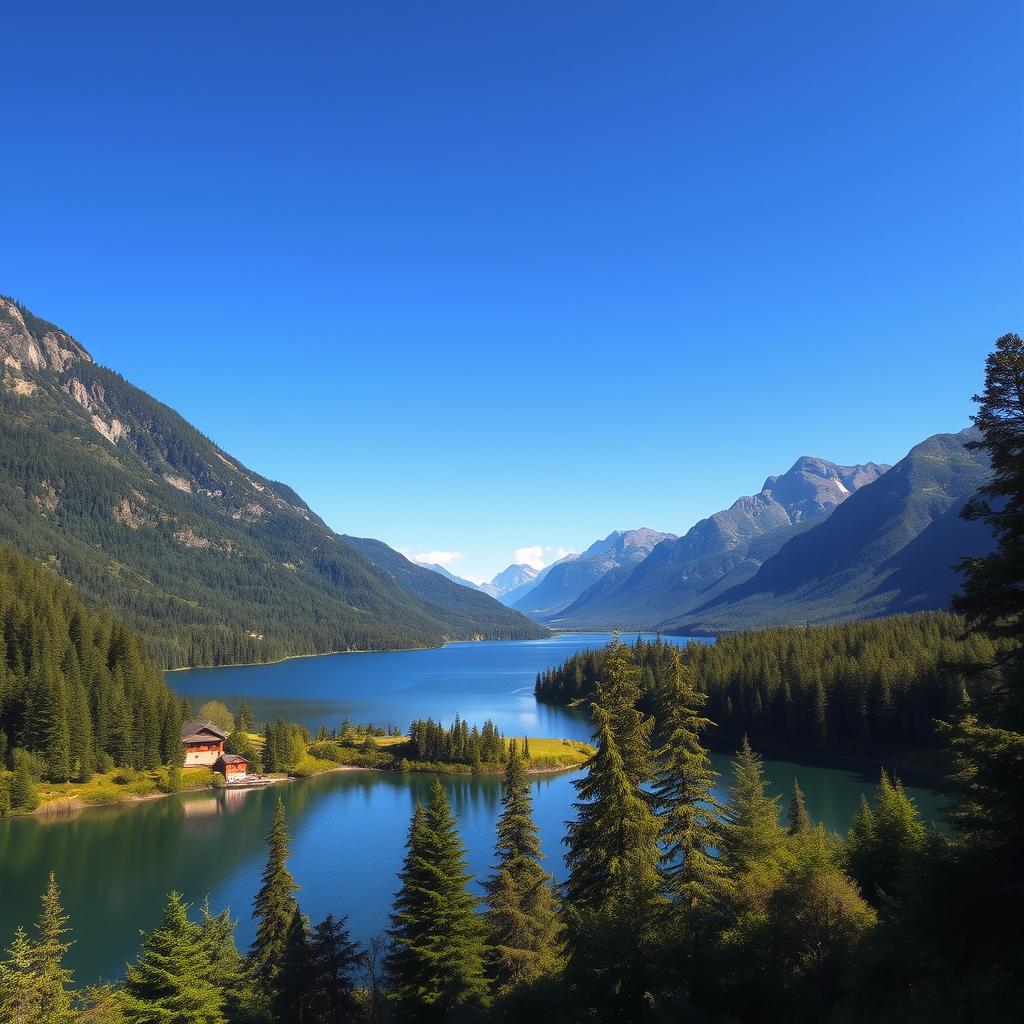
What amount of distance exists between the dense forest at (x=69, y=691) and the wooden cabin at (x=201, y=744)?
2.59 m

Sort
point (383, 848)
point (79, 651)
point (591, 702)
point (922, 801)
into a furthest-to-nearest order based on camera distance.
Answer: point (79, 651) < point (922, 801) < point (383, 848) < point (591, 702)

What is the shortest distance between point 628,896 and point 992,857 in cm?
1116

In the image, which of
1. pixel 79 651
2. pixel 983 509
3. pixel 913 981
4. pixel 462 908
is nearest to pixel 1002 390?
pixel 983 509

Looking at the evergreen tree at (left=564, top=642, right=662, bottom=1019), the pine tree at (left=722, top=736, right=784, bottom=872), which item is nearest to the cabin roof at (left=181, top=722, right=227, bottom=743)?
the pine tree at (left=722, top=736, right=784, bottom=872)

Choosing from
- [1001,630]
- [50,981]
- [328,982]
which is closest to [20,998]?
[50,981]

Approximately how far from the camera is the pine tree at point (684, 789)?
904 inches

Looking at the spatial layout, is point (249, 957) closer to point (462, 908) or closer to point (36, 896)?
point (462, 908)

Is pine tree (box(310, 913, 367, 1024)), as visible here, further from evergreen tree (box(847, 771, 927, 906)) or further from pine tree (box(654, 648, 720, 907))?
evergreen tree (box(847, 771, 927, 906))

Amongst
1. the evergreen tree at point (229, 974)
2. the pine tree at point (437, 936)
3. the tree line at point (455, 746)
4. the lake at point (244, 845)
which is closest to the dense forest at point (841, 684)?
the lake at point (244, 845)

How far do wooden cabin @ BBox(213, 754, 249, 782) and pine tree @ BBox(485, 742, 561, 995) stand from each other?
225ft

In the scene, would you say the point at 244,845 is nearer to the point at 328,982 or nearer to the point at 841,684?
the point at 328,982

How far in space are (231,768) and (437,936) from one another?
74622 mm

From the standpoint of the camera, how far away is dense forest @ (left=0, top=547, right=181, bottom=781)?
8050 centimetres

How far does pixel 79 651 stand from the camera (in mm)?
96688
